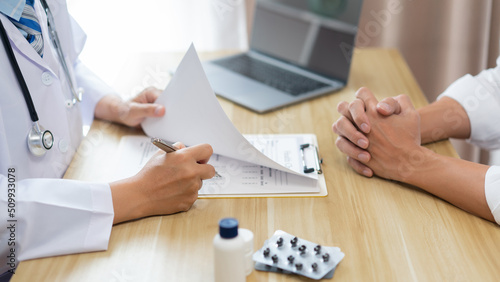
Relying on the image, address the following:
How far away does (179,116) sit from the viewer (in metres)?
1.16

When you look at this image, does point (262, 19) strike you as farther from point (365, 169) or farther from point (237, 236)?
point (237, 236)

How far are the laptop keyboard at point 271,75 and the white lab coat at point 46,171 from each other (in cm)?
53

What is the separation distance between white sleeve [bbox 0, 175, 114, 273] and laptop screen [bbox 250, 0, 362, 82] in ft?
2.77

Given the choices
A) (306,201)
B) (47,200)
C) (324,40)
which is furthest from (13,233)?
(324,40)

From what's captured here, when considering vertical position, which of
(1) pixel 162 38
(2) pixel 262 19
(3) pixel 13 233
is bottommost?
(1) pixel 162 38

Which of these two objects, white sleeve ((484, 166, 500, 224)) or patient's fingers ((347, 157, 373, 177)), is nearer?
white sleeve ((484, 166, 500, 224))

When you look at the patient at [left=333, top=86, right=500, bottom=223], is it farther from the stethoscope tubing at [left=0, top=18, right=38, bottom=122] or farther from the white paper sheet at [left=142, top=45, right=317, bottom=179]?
the stethoscope tubing at [left=0, top=18, right=38, bottom=122]

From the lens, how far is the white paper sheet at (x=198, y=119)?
1042 millimetres

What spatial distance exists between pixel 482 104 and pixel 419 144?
30 centimetres

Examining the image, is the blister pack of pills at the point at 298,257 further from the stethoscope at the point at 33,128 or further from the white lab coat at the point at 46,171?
the stethoscope at the point at 33,128

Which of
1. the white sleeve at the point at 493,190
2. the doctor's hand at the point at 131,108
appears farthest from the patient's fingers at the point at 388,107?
the doctor's hand at the point at 131,108

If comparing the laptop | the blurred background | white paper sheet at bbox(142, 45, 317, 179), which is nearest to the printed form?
white paper sheet at bbox(142, 45, 317, 179)

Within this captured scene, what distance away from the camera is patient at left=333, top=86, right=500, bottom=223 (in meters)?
0.98

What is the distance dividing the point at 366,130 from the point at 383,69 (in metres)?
0.63
